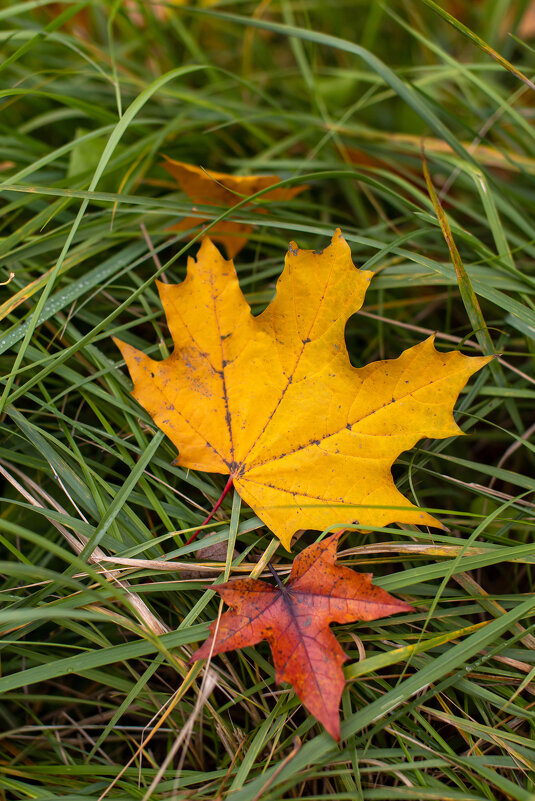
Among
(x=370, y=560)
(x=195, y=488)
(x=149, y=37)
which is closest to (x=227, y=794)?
(x=370, y=560)

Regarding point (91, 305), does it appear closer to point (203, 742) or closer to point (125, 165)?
point (125, 165)

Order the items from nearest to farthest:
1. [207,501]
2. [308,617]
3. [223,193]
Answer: [308,617] < [207,501] < [223,193]

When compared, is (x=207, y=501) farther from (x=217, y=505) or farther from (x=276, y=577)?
(x=276, y=577)

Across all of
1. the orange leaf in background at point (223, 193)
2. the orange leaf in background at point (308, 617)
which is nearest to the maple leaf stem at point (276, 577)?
the orange leaf in background at point (308, 617)

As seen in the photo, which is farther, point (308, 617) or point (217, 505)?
point (217, 505)

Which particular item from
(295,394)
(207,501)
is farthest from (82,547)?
(295,394)

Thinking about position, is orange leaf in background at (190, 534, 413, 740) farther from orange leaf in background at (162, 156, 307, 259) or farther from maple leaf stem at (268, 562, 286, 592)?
orange leaf in background at (162, 156, 307, 259)

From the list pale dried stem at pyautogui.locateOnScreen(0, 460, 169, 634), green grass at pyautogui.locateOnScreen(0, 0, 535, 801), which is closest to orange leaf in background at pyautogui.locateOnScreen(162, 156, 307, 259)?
green grass at pyautogui.locateOnScreen(0, 0, 535, 801)
